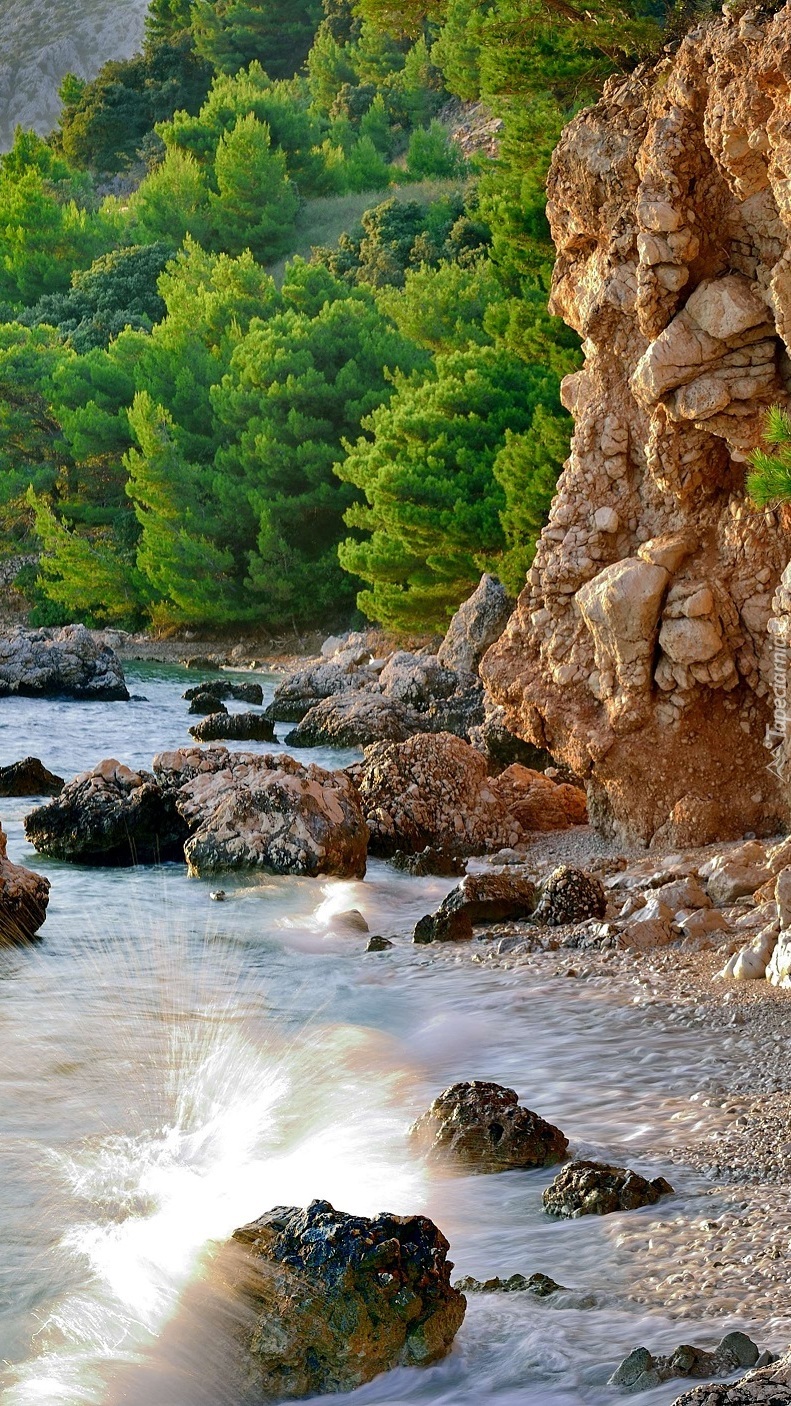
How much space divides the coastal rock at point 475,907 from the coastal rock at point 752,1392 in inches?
186

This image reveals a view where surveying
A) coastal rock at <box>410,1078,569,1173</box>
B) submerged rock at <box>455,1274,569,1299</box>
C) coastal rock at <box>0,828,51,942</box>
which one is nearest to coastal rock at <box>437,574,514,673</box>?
coastal rock at <box>0,828,51,942</box>

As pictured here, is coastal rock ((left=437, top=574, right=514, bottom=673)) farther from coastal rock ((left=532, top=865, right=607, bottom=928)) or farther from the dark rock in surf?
coastal rock ((left=532, top=865, right=607, bottom=928))

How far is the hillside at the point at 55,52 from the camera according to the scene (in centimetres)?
10212

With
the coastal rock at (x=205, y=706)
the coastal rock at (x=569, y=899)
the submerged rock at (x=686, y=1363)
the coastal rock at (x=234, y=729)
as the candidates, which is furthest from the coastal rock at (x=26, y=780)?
the submerged rock at (x=686, y=1363)

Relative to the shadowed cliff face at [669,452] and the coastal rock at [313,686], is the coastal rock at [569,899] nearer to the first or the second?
the shadowed cliff face at [669,452]

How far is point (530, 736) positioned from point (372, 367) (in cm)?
2089

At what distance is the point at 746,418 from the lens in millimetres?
7238

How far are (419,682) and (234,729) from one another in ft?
7.31

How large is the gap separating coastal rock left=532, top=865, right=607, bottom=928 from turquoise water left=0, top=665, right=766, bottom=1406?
567 millimetres

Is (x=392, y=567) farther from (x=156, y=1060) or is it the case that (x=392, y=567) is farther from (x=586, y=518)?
(x=156, y=1060)

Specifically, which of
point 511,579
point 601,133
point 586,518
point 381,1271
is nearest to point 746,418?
point 586,518

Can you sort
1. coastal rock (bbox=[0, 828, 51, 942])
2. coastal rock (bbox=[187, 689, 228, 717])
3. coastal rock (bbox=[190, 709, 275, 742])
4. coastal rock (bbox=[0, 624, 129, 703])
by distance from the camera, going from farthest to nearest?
coastal rock (bbox=[0, 624, 129, 703]) → coastal rock (bbox=[187, 689, 228, 717]) → coastal rock (bbox=[190, 709, 275, 742]) → coastal rock (bbox=[0, 828, 51, 942])

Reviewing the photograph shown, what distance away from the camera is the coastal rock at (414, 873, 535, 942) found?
291 inches

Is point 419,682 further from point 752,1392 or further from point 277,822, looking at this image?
point 752,1392
